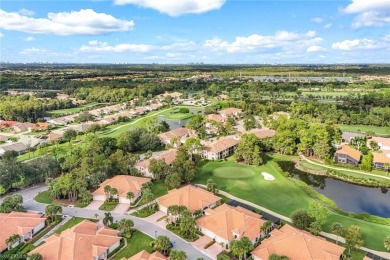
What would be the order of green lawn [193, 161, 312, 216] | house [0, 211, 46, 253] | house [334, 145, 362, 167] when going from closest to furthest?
house [0, 211, 46, 253]
green lawn [193, 161, 312, 216]
house [334, 145, 362, 167]

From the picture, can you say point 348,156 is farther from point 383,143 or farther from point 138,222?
point 138,222

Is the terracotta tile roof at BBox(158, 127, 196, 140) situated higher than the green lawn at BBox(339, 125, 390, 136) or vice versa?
the terracotta tile roof at BBox(158, 127, 196, 140)

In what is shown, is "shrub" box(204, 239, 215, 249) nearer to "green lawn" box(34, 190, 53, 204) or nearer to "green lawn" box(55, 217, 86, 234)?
"green lawn" box(55, 217, 86, 234)

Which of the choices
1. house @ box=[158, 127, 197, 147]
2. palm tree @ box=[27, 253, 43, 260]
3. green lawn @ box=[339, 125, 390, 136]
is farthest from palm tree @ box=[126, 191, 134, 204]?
green lawn @ box=[339, 125, 390, 136]

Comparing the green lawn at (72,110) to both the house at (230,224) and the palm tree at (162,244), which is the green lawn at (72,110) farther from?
the palm tree at (162,244)

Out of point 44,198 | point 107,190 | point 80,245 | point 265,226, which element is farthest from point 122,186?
point 265,226

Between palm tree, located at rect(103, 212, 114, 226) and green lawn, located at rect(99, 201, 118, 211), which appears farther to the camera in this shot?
green lawn, located at rect(99, 201, 118, 211)
